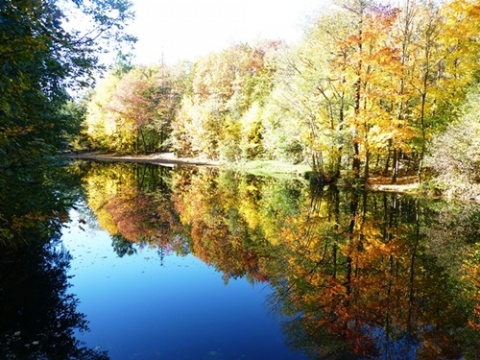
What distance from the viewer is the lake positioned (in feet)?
22.8

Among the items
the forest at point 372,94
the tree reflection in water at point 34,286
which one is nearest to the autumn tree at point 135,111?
the forest at point 372,94

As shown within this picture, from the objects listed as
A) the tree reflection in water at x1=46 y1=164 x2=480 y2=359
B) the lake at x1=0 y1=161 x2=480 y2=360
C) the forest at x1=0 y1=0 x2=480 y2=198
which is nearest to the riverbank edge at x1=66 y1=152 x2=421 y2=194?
the forest at x1=0 y1=0 x2=480 y2=198

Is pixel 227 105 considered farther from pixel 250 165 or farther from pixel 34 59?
pixel 34 59

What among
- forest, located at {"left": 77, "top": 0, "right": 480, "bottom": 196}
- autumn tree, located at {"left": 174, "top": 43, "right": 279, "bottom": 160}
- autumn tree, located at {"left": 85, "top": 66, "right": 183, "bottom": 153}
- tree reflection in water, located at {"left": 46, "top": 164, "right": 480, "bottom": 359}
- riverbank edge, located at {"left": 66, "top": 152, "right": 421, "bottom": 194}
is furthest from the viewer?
autumn tree, located at {"left": 85, "top": 66, "right": 183, "bottom": 153}

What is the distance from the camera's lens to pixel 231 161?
44031mm

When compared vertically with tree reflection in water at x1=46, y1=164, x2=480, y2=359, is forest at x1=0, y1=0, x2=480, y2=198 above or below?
above

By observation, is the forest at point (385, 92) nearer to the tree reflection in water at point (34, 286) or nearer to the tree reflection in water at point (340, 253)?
the tree reflection in water at point (340, 253)

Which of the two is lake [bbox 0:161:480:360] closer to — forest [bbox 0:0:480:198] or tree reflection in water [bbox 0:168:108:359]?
tree reflection in water [bbox 0:168:108:359]

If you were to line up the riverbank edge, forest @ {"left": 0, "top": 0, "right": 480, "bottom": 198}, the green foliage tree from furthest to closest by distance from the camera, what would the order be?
the riverbank edge < forest @ {"left": 0, "top": 0, "right": 480, "bottom": 198} < the green foliage tree

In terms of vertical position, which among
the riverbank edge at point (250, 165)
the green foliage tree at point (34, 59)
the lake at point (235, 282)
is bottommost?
the lake at point (235, 282)

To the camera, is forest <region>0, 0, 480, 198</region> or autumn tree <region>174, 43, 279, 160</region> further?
autumn tree <region>174, 43, 279, 160</region>

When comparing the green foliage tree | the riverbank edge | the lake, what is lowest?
the lake

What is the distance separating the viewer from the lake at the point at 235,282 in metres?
6.96

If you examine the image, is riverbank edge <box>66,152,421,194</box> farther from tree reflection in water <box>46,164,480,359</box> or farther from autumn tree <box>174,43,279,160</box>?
tree reflection in water <box>46,164,480,359</box>
